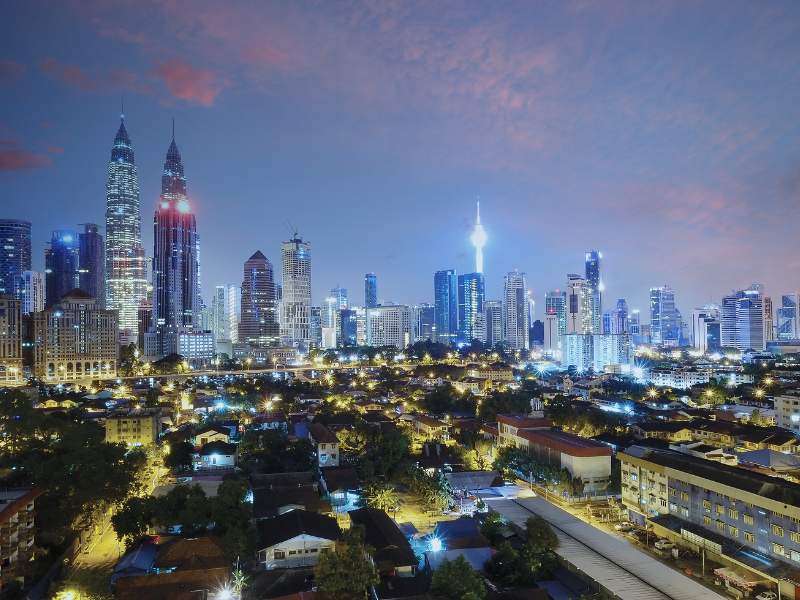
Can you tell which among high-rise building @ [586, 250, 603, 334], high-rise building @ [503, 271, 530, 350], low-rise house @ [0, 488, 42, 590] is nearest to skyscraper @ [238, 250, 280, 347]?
high-rise building @ [503, 271, 530, 350]

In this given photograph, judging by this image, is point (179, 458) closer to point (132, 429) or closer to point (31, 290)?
point (132, 429)

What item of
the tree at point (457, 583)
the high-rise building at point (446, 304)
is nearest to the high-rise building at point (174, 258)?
the high-rise building at point (446, 304)

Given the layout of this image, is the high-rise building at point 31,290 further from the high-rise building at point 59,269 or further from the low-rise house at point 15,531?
the low-rise house at point 15,531

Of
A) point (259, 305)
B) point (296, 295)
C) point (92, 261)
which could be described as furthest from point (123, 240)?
point (296, 295)

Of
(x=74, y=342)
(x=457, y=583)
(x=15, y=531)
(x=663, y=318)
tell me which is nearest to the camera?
(x=457, y=583)

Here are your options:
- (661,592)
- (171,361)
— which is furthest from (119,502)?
(171,361)
